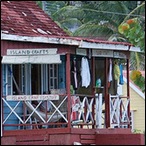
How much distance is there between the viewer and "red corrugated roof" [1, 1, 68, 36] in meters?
21.1

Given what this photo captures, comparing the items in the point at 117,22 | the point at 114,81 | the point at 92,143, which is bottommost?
the point at 92,143

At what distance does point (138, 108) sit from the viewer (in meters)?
32.4

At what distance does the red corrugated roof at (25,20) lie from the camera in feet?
69.3

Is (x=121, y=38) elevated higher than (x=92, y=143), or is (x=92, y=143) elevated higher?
(x=121, y=38)

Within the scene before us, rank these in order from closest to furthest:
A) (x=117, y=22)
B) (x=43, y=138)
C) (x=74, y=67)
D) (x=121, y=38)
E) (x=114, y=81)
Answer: (x=43, y=138)
(x=74, y=67)
(x=114, y=81)
(x=121, y=38)
(x=117, y=22)

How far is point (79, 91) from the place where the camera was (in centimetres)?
2241

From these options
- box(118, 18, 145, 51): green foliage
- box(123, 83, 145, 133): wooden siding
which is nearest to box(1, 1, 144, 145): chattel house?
box(118, 18, 145, 51): green foliage

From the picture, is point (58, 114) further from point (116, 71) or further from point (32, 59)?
point (116, 71)

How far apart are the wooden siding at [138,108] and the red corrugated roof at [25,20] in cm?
924

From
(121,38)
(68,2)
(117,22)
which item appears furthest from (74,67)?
(68,2)

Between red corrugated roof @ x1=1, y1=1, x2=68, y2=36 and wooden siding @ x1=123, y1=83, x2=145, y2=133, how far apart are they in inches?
364

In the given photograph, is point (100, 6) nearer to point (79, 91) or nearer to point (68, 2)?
point (68, 2)

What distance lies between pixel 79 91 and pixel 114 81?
1200 millimetres

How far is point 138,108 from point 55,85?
10464 mm
